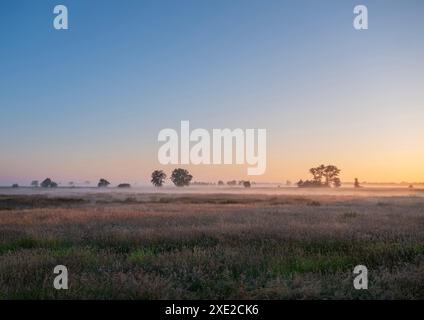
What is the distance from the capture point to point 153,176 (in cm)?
13450

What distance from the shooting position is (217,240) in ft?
38.6

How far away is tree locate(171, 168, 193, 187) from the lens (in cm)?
12456

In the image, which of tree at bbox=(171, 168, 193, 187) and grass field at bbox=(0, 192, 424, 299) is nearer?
grass field at bbox=(0, 192, 424, 299)

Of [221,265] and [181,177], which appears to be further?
[181,177]

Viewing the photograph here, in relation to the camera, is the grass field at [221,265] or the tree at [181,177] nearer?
the grass field at [221,265]

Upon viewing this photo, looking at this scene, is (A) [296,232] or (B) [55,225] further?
(B) [55,225]

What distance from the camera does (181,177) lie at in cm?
12450

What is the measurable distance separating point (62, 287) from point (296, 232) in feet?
25.3

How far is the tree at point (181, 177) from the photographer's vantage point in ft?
409
